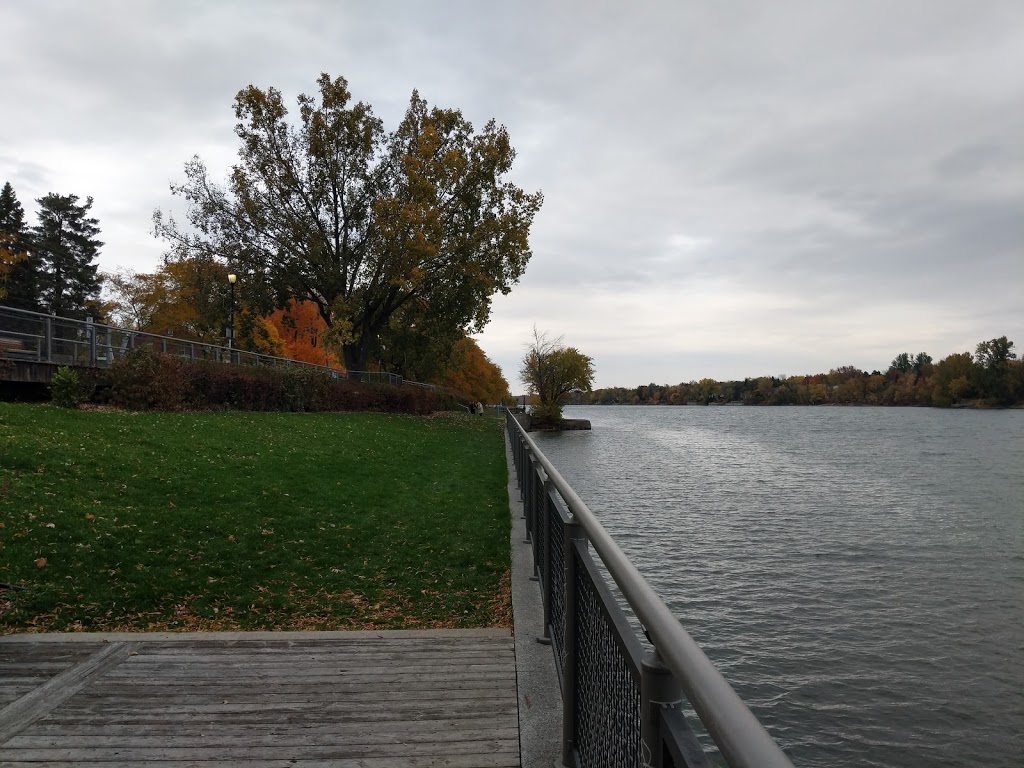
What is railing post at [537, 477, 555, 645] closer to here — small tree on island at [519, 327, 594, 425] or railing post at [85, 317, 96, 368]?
railing post at [85, 317, 96, 368]

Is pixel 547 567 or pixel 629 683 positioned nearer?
pixel 629 683

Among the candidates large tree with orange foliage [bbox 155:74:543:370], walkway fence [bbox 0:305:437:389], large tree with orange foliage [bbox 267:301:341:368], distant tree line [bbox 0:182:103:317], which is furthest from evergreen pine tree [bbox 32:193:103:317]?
walkway fence [bbox 0:305:437:389]

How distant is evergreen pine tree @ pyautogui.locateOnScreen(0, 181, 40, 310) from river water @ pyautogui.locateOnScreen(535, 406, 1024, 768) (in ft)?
142

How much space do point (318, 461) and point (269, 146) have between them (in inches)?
900

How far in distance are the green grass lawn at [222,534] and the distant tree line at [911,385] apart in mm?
66042

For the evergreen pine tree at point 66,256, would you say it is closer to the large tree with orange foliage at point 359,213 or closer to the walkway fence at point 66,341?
the large tree with orange foliage at point 359,213

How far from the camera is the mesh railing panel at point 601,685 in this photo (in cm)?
203

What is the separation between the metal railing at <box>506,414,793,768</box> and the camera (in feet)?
3.70

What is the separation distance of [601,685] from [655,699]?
3.38 ft

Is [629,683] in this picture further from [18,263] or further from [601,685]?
[18,263]

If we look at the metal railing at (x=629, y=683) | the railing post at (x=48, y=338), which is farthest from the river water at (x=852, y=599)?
the railing post at (x=48, y=338)

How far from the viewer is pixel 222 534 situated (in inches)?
328

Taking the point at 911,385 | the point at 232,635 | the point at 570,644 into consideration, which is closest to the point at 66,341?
the point at 232,635

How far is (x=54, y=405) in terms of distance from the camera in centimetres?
1454
